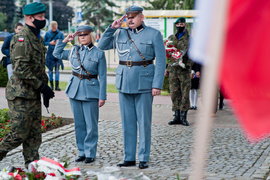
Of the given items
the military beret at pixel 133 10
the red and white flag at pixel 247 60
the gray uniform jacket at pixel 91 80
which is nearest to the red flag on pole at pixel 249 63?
the red and white flag at pixel 247 60

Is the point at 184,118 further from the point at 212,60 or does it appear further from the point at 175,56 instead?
the point at 212,60

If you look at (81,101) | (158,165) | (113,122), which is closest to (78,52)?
(81,101)

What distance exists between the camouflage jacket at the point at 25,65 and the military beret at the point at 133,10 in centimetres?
120

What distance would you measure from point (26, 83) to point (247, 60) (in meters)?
3.40

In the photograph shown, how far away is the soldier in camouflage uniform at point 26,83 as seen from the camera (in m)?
4.99

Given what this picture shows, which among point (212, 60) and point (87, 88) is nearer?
point (212, 60)

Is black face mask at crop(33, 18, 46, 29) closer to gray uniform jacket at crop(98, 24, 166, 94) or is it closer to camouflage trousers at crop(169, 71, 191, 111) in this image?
gray uniform jacket at crop(98, 24, 166, 94)

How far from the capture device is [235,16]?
→ 208cm

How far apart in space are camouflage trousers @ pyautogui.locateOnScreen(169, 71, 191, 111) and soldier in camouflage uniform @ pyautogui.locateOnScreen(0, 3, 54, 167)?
4.20 m

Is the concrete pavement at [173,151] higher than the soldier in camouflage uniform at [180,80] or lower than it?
lower

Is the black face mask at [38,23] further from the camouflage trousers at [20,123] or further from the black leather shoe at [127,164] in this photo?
the black leather shoe at [127,164]

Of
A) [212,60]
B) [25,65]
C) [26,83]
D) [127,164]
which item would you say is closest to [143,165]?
[127,164]

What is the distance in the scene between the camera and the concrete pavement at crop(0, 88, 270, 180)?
548cm

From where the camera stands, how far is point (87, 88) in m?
5.94
